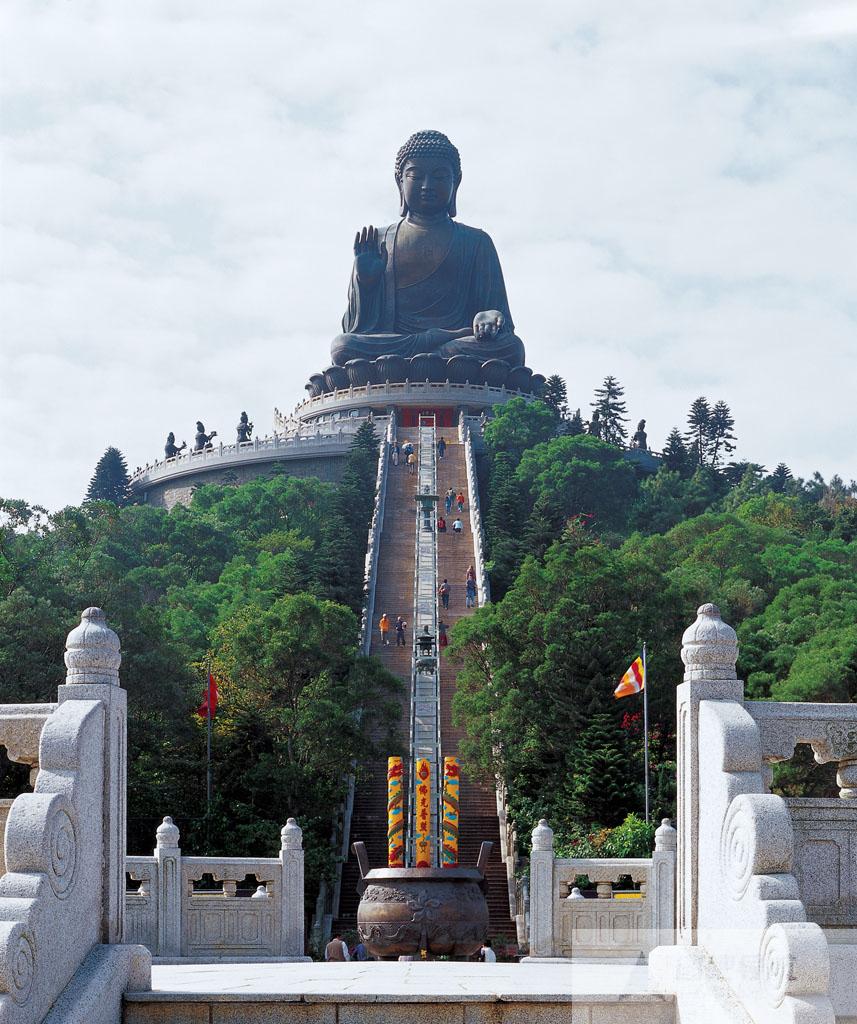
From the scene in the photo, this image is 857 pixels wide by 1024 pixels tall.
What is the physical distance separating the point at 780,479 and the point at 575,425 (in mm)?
8279

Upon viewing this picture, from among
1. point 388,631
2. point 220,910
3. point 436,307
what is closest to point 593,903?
point 220,910

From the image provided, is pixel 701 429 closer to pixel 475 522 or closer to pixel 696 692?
pixel 475 522

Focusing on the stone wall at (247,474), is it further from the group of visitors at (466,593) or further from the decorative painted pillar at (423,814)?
the decorative painted pillar at (423,814)

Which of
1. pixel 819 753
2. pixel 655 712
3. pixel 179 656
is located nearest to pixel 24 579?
pixel 179 656

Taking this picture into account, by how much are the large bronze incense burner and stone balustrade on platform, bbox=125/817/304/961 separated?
11.9 feet

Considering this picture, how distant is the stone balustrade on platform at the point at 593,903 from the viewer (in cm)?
1692

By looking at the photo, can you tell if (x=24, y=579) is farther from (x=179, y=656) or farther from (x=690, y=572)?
(x=690, y=572)

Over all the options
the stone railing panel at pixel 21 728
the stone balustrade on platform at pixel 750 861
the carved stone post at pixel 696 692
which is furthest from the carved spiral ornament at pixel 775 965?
the stone railing panel at pixel 21 728

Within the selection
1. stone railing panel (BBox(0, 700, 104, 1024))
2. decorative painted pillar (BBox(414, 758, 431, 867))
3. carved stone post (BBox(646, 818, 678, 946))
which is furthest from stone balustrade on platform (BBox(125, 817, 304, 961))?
stone railing panel (BBox(0, 700, 104, 1024))

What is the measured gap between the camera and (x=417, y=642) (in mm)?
32688

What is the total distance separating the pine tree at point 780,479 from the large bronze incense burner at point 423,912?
1784 inches

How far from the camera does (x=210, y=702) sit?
2431cm

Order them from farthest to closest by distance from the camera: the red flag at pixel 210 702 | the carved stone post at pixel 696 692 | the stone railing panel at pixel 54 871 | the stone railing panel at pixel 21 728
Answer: the red flag at pixel 210 702, the stone railing panel at pixel 21 728, the carved stone post at pixel 696 692, the stone railing panel at pixel 54 871

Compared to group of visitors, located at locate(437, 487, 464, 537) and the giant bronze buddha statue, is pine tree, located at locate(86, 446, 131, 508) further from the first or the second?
group of visitors, located at locate(437, 487, 464, 537)
